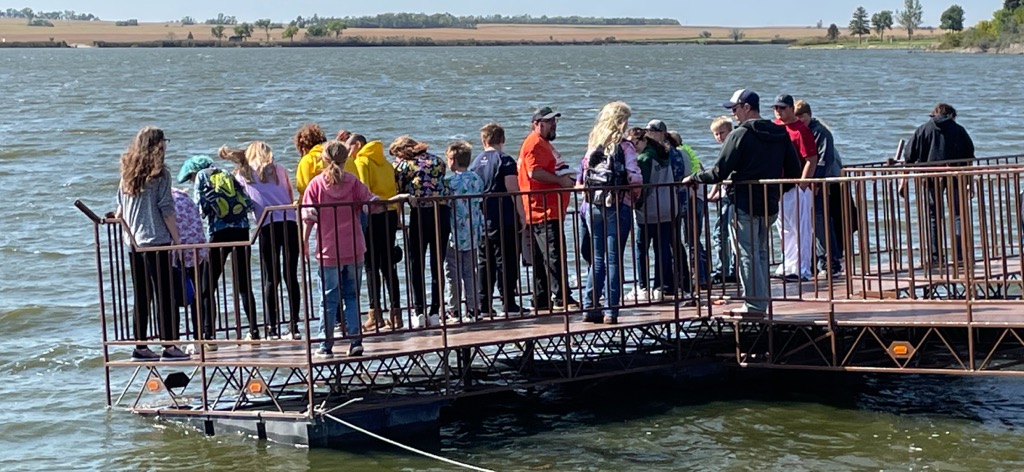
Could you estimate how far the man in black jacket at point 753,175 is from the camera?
37.3 ft

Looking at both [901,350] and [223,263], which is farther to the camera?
[223,263]

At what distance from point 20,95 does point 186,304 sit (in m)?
61.5

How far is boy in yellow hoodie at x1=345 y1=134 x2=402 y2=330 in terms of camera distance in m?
11.3

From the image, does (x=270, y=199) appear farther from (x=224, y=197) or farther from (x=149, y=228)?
(x=149, y=228)

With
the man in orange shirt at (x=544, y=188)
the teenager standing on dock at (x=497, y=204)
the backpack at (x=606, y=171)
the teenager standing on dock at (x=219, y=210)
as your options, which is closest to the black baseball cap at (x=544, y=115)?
the man in orange shirt at (x=544, y=188)

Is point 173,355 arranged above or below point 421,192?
below

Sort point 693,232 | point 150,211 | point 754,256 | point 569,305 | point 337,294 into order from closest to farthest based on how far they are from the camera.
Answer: point 337,294
point 150,211
point 754,256
point 693,232
point 569,305

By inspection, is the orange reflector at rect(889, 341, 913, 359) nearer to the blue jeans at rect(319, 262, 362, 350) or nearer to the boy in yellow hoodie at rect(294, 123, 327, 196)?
the blue jeans at rect(319, 262, 362, 350)

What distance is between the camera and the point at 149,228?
11.4 m

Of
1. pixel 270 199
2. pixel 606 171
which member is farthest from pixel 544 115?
pixel 270 199

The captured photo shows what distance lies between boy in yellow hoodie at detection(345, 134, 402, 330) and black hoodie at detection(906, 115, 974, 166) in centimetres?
533

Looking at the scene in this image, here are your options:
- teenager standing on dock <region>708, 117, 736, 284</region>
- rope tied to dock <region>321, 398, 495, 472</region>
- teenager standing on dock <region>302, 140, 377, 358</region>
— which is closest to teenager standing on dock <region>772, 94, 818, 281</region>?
teenager standing on dock <region>708, 117, 736, 284</region>

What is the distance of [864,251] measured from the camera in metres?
11.9

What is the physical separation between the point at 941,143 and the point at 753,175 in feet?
12.5
